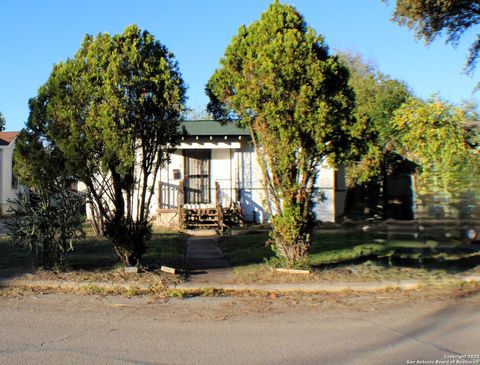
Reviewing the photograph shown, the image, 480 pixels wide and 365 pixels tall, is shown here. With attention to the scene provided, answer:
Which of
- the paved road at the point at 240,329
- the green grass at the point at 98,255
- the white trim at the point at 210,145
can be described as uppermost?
the white trim at the point at 210,145

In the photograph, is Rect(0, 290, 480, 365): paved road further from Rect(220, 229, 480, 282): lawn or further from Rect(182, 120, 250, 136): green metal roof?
Rect(182, 120, 250, 136): green metal roof

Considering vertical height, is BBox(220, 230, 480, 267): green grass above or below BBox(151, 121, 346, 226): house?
below

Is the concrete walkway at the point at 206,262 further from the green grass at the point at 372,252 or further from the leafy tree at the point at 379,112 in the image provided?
the leafy tree at the point at 379,112

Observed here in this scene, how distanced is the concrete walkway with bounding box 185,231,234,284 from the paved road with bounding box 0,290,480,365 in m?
1.28

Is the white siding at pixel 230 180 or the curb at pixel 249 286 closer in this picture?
the curb at pixel 249 286

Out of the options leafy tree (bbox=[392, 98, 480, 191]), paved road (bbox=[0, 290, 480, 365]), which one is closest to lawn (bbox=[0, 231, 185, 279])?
paved road (bbox=[0, 290, 480, 365])

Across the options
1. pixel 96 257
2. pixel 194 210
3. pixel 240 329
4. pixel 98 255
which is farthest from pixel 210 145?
pixel 240 329

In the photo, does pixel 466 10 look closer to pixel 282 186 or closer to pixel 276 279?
pixel 282 186

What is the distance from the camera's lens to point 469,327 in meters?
6.18

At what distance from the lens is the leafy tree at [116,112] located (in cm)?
850

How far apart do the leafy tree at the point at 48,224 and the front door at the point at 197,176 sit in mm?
9239

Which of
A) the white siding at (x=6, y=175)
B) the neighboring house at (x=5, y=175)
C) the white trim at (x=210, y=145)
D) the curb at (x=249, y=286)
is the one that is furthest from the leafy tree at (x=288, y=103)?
the white siding at (x=6, y=175)

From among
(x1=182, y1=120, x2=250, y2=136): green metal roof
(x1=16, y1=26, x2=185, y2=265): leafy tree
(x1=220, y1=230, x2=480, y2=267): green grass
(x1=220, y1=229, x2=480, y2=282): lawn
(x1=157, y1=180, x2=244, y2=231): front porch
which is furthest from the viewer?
(x1=182, y1=120, x2=250, y2=136): green metal roof

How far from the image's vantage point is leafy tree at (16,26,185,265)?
8500mm
